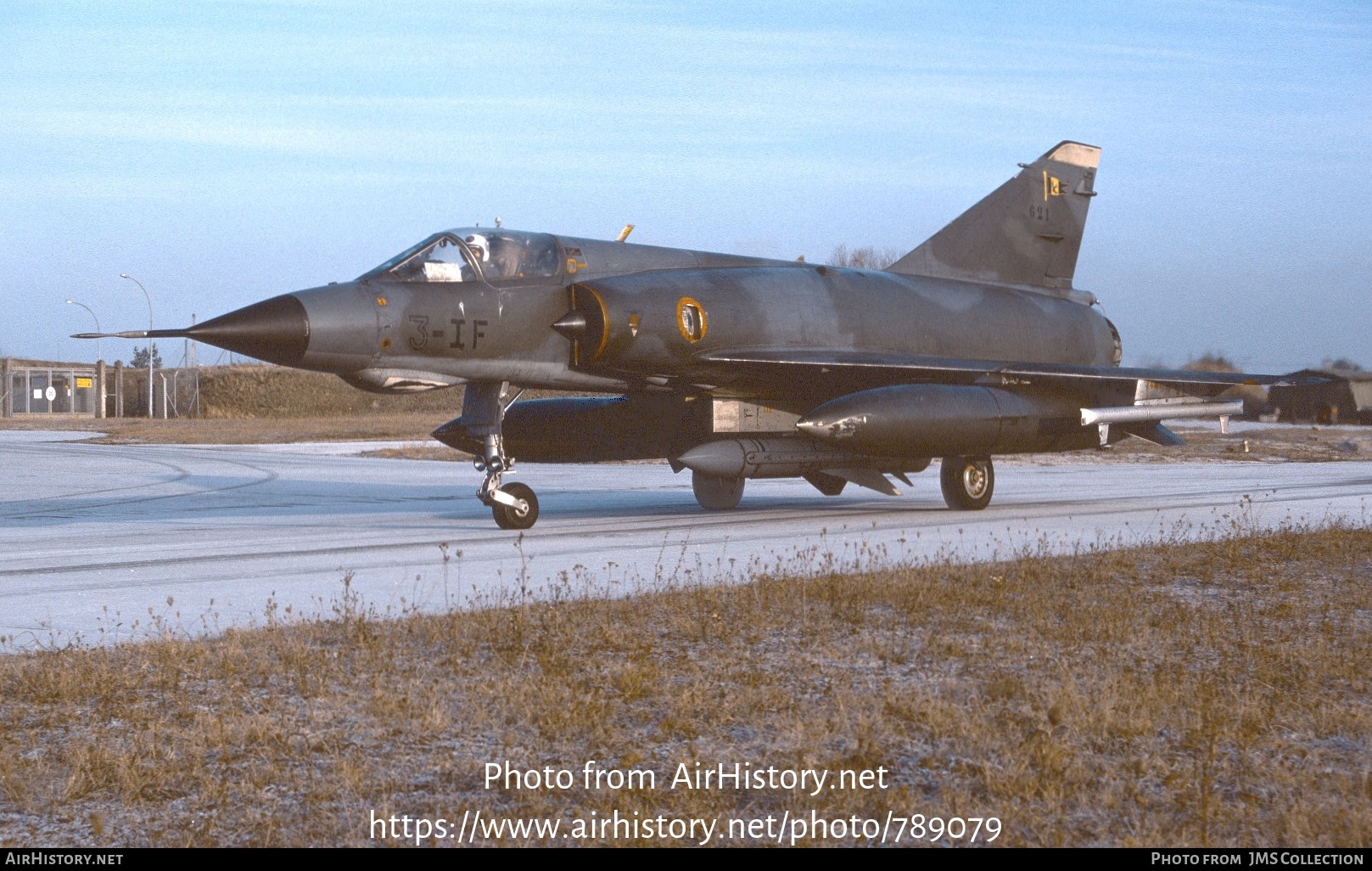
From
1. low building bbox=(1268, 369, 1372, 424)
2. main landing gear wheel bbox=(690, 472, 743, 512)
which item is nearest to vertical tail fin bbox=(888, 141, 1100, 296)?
main landing gear wheel bbox=(690, 472, 743, 512)

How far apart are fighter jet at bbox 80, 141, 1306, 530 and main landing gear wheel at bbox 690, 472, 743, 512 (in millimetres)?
33

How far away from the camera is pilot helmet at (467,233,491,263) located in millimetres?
13250

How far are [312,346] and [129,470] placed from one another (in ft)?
49.3

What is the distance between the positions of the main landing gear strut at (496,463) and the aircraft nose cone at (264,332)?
213cm

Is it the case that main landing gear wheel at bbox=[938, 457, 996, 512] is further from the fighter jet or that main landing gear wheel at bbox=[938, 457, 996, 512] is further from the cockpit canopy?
the cockpit canopy

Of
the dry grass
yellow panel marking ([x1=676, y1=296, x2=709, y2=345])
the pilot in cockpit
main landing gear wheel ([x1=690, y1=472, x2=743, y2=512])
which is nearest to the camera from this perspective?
the dry grass

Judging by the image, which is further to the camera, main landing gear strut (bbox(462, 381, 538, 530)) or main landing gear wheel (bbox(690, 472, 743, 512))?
main landing gear wheel (bbox(690, 472, 743, 512))

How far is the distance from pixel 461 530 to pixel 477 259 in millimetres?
2699

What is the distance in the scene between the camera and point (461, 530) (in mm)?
13625

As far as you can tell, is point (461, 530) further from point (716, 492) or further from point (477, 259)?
point (716, 492)

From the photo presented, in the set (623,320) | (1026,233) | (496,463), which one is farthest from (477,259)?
(1026,233)

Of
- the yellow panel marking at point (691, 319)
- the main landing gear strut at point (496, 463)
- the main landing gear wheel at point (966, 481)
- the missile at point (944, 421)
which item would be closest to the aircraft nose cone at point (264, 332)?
the main landing gear strut at point (496, 463)

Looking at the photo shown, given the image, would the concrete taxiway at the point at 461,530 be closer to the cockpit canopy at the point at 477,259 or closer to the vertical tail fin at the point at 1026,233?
the cockpit canopy at the point at 477,259

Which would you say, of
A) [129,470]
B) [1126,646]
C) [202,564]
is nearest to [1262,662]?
[1126,646]
